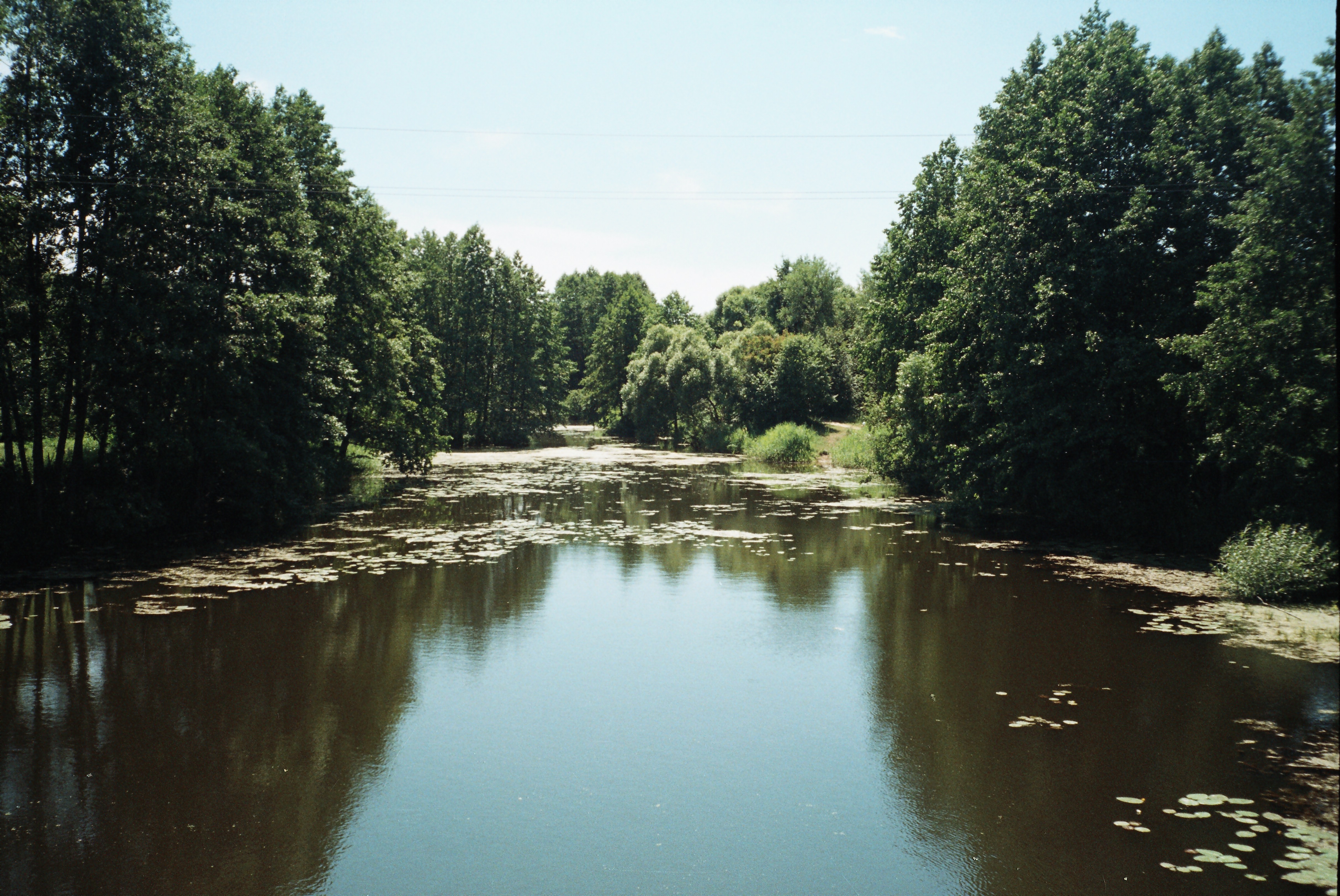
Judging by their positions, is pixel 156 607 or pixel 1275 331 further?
pixel 156 607

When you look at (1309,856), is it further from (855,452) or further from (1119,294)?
(855,452)

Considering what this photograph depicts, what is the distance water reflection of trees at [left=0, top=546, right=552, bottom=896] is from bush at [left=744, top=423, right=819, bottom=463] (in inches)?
1102

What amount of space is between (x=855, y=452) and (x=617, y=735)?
29396mm

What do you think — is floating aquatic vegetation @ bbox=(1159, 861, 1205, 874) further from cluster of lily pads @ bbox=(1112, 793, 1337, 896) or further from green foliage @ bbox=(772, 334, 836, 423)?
green foliage @ bbox=(772, 334, 836, 423)

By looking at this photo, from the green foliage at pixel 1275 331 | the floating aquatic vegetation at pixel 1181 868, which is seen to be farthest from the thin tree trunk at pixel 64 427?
the green foliage at pixel 1275 331

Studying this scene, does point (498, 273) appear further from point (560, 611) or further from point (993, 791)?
point (993, 791)

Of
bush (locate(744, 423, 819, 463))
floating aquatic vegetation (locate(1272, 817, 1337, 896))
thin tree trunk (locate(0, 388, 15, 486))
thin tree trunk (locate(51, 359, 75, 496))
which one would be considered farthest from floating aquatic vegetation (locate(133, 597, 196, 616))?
bush (locate(744, 423, 819, 463))

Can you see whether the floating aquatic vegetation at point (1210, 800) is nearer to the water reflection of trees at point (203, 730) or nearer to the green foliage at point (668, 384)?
the water reflection of trees at point (203, 730)

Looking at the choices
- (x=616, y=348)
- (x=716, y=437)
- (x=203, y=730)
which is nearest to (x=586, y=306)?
(x=616, y=348)

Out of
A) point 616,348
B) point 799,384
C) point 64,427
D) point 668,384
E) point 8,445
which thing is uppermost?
point 616,348

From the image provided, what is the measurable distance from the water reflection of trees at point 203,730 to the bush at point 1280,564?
10.2 m

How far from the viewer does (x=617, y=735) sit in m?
7.42

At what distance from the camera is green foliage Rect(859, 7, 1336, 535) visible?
12555 millimetres

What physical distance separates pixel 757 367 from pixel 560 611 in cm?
3709
